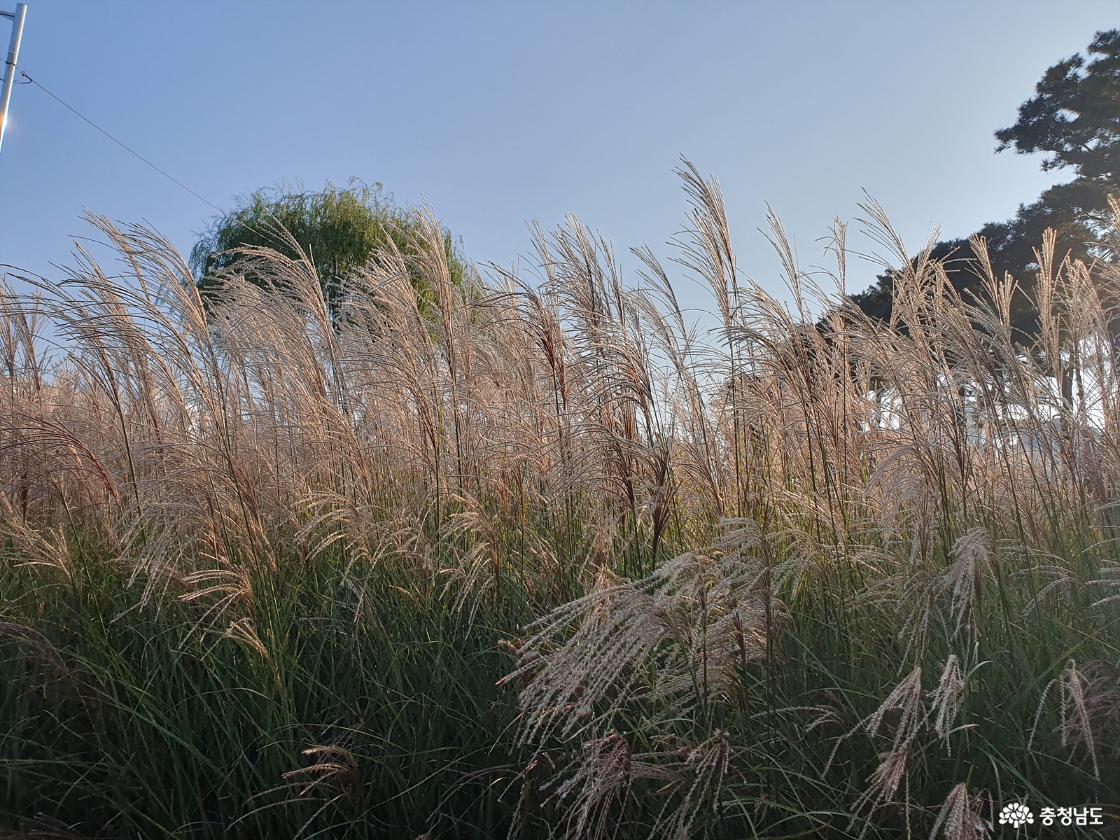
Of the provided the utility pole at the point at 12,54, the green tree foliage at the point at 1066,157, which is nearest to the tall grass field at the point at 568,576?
the utility pole at the point at 12,54

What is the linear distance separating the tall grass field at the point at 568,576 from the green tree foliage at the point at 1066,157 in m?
11.9

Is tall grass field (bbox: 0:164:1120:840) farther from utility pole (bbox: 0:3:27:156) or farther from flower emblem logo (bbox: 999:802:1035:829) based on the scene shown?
utility pole (bbox: 0:3:27:156)

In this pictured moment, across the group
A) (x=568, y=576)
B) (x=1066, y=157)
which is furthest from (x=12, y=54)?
(x=1066, y=157)

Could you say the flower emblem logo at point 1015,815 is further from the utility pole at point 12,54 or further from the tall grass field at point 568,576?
the utility pole at point 12,54

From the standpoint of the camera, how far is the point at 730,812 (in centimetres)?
179

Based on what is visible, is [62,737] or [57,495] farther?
[57,495]

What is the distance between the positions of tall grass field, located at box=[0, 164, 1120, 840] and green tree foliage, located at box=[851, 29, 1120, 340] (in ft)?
39.0

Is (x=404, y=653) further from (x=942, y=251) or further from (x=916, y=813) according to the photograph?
(x=942, y=251)

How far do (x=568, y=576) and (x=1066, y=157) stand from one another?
627 inches

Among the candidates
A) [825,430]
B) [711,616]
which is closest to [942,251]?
[825,430]

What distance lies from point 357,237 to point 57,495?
14.6 metres

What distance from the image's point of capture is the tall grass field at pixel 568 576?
5.78 ft

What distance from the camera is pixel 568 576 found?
246cm

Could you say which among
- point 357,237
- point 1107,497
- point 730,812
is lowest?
point 730,812
